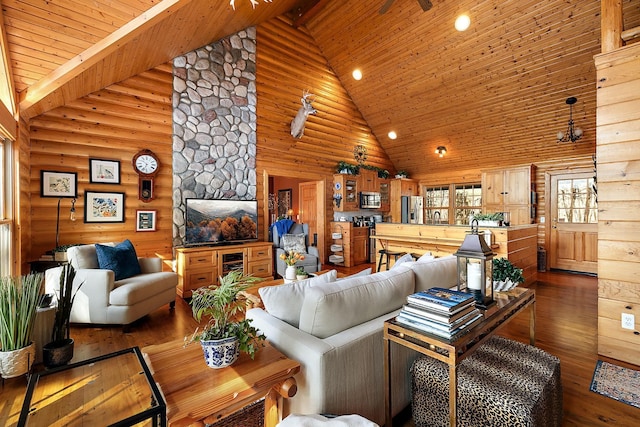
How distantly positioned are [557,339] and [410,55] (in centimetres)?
512

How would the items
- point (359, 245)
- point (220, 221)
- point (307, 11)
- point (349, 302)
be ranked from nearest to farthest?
point (349, 302) → point (220, 221) → point (307, 11) → point (359, 245)

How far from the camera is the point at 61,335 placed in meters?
2.47

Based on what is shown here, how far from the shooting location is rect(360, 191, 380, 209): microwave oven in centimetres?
741

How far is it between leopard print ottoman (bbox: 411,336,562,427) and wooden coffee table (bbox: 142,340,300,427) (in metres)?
0.81

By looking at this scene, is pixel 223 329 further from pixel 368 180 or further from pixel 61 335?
pixel 368 180

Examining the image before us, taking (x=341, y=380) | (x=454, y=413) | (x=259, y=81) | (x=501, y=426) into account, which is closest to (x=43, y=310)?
(x=341, y=380)

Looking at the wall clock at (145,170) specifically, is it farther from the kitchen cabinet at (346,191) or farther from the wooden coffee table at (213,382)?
the kitchen cabinet at (346,191)

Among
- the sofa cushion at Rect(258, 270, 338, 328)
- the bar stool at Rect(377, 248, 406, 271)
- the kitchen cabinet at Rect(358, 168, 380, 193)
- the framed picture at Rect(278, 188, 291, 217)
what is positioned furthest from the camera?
the framed picture at Rect(278, 188, 291, 217)

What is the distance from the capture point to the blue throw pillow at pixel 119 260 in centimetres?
334

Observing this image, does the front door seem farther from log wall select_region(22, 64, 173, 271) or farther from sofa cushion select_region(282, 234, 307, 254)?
log wall select_region(22, 64, 173, 271)

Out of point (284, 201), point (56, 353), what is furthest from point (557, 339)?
point (284, 201)

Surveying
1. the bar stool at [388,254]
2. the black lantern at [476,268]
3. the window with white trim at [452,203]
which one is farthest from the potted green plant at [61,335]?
the window with white trim at [452,203]

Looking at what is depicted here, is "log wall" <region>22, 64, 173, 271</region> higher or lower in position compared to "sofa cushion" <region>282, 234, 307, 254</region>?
higher

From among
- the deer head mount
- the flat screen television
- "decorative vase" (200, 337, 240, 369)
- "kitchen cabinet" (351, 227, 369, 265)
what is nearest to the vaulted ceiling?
the deer head mount
